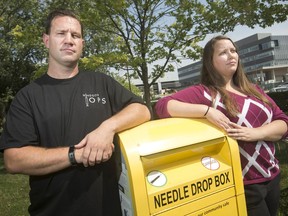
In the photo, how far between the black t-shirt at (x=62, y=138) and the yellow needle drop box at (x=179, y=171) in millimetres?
128

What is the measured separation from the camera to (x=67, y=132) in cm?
180

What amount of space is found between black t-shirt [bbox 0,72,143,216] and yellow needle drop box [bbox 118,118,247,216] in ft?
0.42

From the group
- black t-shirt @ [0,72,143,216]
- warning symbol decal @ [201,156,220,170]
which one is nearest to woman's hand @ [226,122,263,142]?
warning symbol decal @ [201,156,220,170]

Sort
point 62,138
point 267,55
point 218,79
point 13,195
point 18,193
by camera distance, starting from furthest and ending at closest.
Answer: point 267,55, point 18,193, point 13,195, point 218,79, point 62,138

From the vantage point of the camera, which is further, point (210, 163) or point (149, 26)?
point (149, 26)

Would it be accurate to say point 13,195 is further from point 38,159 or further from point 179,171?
point 179,171

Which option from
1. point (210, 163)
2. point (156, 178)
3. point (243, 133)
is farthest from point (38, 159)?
point (243, 133)

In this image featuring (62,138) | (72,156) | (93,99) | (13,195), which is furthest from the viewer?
(13,195)

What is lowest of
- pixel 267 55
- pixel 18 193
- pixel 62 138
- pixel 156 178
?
pixel 18 193

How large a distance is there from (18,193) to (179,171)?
Answer: 17.6 ft

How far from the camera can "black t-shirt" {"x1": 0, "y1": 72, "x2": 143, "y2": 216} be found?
1.77m

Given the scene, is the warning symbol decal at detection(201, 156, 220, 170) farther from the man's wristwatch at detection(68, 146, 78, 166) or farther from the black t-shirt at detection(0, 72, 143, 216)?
the man's wristwatch at detection(68, 146, 78, 166)

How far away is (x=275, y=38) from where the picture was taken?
93.2 metres

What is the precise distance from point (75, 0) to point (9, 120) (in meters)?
11.0
